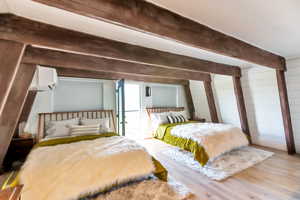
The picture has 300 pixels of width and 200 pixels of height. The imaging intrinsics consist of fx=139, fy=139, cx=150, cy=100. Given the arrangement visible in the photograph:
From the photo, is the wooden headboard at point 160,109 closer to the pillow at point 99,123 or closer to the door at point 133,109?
the door at point 133,109

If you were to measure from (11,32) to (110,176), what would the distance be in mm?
2055

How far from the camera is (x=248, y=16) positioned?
162 centimetres

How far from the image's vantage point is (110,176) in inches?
73.5

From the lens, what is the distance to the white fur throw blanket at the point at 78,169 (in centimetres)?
159

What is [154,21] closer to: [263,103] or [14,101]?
[14,101]

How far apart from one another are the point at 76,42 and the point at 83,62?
3.17 feet

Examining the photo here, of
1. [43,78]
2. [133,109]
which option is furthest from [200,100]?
[43,78]

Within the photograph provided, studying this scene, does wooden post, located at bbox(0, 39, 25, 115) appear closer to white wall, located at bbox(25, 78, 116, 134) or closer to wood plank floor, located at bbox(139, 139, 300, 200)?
white wall, located at bbox(25, 78, 116, 134)

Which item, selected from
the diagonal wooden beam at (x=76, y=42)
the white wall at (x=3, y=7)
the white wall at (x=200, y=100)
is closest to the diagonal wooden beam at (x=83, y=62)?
the diagonal wooden beam at (x=76, y=42)

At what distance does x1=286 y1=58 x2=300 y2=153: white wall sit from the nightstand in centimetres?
618

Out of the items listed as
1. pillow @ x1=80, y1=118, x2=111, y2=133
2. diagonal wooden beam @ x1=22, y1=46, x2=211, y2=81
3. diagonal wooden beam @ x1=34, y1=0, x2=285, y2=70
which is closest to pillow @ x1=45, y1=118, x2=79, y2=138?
pillow @ x1=80, y1=118, x2=111, y2=133

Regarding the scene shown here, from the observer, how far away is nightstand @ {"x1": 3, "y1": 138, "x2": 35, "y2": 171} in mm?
2951

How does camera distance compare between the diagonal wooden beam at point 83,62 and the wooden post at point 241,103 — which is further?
the wooden post at point 241,103

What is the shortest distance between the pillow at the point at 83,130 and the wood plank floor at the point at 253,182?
6.05 ft
